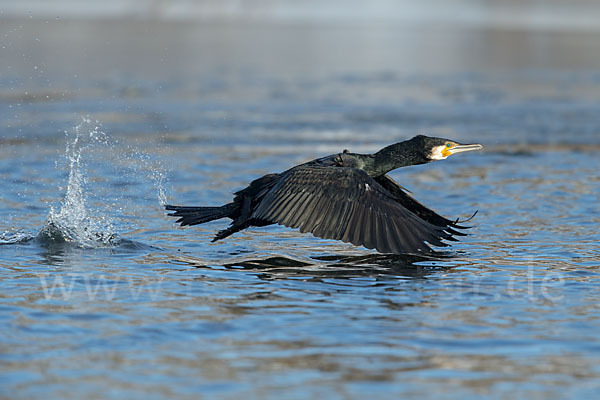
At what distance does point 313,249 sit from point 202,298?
6.37ft

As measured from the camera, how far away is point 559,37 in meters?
35.7

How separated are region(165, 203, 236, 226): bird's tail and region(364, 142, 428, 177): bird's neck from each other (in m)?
1.23

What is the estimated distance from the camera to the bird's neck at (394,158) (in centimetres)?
782

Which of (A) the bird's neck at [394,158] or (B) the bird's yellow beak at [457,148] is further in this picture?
(A) the bird's neck at [394,158]

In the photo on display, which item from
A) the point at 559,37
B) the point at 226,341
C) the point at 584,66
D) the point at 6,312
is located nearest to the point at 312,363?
the point at 226,341

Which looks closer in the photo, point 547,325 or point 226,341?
point 226,341

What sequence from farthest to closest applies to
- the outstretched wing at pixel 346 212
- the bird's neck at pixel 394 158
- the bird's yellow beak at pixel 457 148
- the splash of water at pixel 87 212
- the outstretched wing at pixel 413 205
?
the outstretched wing at pixel 413 205
the splash of water at pixel 87 212
the bird's neck at pixel 394 158
the bird's yellow beak at pixel 457 148
the outstretched wing at pixel 346 212

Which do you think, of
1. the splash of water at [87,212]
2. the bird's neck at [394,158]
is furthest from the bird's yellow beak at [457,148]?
the splash of water at [87,212]

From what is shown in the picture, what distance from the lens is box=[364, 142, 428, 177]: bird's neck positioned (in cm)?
782

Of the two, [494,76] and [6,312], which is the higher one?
[494,76]

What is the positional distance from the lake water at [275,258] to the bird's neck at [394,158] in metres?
0.75

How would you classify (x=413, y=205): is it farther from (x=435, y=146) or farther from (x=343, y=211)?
(x=343, y=211)

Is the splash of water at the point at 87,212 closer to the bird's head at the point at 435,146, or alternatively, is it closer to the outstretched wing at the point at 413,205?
the outstretched wing at the point at 413,205

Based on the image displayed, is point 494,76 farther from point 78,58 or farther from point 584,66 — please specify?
point 78,58
